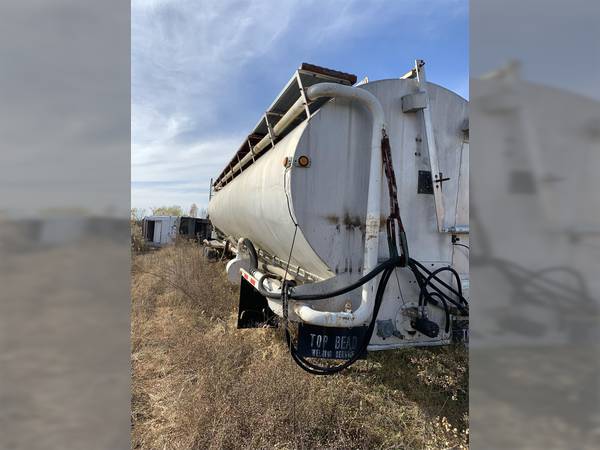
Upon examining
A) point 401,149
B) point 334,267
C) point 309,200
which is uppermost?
point 401,149

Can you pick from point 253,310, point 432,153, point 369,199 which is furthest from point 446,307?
point 253,310

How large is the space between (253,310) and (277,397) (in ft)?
6.49

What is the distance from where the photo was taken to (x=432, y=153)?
3307 mm

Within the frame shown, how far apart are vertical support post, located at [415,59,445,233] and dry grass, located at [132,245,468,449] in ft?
5.64

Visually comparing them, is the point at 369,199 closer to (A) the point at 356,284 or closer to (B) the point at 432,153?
(A) the point at 356,284

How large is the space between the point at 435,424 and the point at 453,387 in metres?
0.71

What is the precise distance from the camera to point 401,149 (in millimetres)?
3246

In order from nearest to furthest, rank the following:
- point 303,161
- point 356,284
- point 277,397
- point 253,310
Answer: point 356,284
point 303,161
point 277,397
point 253,310

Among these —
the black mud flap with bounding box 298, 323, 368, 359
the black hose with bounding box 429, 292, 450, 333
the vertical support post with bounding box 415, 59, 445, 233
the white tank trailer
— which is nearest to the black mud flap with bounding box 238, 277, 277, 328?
the white tank trailer

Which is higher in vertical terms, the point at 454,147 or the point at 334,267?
the point at 454,147

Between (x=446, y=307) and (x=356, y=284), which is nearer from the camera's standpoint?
(x=356, y=284)

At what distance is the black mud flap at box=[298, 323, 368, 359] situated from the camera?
2.91 metres
